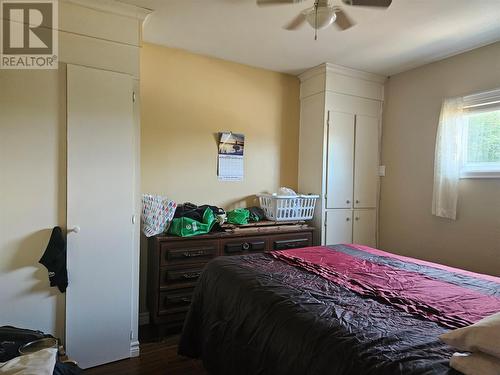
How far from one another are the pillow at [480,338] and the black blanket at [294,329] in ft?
0.23

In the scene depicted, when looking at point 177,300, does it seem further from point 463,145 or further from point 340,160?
point 463,145

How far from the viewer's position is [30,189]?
1.98 metres

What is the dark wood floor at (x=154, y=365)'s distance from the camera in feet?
6.93

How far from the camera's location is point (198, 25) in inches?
97.4

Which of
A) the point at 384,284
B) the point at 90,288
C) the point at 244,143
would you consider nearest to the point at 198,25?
the point at 244,143

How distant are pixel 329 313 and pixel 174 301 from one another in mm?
1647

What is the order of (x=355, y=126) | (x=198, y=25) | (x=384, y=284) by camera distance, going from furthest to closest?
(x=355, y=126)
(x=198, y=25)
(x=384, y=284)

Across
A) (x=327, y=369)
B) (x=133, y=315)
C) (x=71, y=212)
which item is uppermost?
(x=71, y=212)

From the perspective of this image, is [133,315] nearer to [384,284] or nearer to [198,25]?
[384,284]

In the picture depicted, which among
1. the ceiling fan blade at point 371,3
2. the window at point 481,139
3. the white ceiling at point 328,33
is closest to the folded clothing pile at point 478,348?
the ceiling fan blade at point 371,3

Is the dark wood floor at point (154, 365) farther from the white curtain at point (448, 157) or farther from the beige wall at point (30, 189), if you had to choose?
the white curtain at point (448, 157)

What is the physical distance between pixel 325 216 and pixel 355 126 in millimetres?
1083

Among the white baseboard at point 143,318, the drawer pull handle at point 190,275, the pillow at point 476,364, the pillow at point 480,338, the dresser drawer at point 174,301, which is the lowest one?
the white baseboard at point 143,318

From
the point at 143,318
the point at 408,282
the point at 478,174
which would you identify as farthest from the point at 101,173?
the point at 478,174
